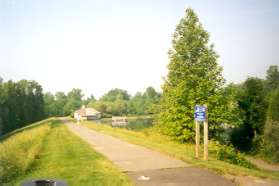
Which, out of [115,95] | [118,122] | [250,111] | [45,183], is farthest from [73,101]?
[45,183]

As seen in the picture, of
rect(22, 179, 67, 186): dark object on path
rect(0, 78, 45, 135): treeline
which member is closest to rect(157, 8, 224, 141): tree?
rect(22, 179, 67, 186): dark object on path

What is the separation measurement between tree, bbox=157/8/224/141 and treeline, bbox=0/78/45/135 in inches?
1253

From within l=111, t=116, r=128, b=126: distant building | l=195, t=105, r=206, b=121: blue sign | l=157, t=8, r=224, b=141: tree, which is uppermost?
l=157, t=8, r=224, b=141: tree

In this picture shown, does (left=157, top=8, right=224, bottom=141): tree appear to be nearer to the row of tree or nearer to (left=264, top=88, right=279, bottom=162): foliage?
(left=264, top=88, right=279, bottom=162): foliage

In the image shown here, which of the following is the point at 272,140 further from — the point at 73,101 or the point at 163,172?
the point at 73,101

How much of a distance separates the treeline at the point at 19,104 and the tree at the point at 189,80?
1253 inches

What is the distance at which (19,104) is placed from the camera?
55.6m

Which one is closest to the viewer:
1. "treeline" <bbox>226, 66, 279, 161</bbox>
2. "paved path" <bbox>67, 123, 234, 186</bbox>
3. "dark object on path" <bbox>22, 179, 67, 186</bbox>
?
"dark object on path" <bbox>22, 179, 67, 186</bbox>

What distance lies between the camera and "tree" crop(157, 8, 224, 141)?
17.7m

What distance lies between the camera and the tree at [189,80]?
17.7 metres

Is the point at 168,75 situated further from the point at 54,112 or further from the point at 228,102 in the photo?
the point at 54,112

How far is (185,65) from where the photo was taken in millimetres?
18578

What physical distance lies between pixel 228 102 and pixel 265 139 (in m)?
5.34

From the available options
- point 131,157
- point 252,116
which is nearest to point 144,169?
point 131,157
